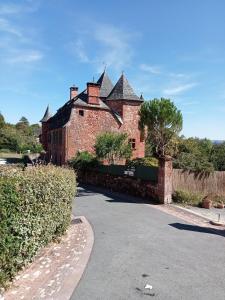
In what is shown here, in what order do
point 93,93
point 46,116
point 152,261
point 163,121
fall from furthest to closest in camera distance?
1. point 46,116
2. point 93,93
3. point 163,121
4. point 152,261

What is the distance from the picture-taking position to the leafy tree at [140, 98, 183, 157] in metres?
22.6

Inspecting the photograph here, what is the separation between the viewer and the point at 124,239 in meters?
10.5

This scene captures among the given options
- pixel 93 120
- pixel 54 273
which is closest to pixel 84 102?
pixel 93 120

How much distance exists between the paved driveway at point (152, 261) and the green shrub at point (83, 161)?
1460 centimetres

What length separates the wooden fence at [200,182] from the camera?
62.5 ft

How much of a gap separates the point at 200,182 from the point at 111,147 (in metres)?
10.7

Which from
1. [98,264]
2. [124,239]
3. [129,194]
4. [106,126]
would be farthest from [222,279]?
[106,126]

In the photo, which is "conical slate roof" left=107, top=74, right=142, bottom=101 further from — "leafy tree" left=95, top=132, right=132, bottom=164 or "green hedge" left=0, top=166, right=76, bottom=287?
"green hedge" left=0, top=166, right=76, bottom=287

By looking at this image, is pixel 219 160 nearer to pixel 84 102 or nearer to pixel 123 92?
pixel 84 102

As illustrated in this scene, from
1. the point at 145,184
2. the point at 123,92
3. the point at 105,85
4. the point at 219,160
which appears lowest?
the point at 145,184

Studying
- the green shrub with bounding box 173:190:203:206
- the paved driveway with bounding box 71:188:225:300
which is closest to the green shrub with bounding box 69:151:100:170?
the green shrub with bounding box 173:190:203:206

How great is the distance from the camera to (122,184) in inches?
909

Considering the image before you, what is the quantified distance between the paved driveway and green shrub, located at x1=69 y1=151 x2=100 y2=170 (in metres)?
14.6

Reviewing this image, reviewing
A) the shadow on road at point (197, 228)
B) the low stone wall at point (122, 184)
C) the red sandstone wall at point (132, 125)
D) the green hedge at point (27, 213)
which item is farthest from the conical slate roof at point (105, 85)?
the green hedge at point (27, 213)
